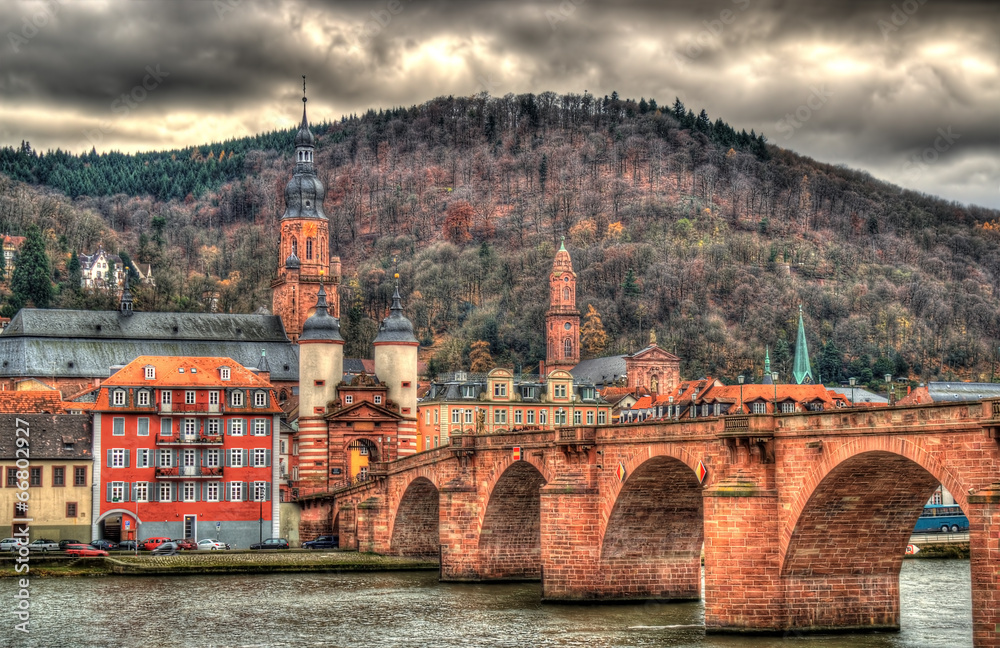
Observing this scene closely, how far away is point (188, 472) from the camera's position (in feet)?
331

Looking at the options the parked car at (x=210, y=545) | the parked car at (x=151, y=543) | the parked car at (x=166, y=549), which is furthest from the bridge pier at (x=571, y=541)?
the parked car at (x=151, y=543)

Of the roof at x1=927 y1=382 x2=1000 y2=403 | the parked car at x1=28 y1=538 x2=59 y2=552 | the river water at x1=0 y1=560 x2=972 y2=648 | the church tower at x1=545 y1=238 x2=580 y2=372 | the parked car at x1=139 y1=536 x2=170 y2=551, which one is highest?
the church tower at x1=545 y1=238 x2=580 y2=372

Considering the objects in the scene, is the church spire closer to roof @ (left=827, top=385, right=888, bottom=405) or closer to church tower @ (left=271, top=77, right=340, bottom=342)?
roof @ (left=827, top=385, right=888, bottom=405)

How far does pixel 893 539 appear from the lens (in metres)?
51.8

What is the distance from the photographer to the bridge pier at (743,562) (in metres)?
51.2

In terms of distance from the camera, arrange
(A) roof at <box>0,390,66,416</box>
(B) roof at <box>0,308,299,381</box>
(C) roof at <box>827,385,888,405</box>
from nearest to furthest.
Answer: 1. (A) roof at <box>0,390,66,416</box>
2. (B) roof at <box>0,308,299,381</box>
3. (C) roof at <box>827,385,888,405</box>

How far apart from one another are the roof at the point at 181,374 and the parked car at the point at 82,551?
48.3 ft

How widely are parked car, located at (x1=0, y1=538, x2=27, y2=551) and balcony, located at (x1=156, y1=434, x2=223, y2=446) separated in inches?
516

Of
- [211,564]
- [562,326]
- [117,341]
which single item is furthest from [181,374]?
[562,326]

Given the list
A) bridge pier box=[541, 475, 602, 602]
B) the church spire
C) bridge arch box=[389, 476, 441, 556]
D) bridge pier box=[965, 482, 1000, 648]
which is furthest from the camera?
the church spire

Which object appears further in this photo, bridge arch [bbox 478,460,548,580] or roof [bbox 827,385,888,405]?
roof [bbox 827,385,888,405]

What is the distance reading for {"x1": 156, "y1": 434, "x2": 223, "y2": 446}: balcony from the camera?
3954 inches

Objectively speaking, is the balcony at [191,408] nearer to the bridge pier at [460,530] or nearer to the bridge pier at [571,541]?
the bridge pier at [460,530]

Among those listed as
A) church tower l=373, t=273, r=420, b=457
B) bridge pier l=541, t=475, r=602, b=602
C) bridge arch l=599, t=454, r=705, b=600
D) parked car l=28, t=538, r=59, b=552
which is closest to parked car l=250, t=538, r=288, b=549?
parked car l=28, t=538, r=59, b=552
